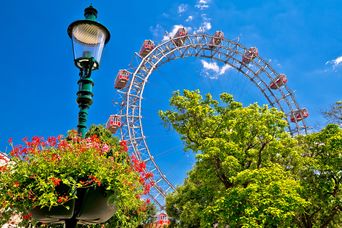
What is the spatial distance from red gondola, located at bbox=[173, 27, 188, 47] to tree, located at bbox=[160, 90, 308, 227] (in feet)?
57.2

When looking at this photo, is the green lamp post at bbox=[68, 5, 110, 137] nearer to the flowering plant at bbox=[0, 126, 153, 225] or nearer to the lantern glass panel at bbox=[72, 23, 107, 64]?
the lantern glass panel at bbox=[72, 23, 107, 64]

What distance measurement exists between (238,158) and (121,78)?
16.0 m

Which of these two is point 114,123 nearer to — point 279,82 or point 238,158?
point 238,158

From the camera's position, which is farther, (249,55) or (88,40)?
(249,55)

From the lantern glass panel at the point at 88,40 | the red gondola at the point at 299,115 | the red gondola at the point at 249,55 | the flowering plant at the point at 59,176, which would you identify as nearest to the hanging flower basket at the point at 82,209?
the flowering plant at the point at 59,176

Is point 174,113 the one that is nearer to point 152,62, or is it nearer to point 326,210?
point 326,210

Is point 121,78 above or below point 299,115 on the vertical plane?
below

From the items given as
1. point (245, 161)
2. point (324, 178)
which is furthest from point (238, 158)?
point (324, 178)

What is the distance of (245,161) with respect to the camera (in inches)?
538

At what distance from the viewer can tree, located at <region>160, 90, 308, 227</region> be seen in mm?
11562

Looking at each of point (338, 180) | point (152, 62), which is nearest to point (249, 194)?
point (338, 180)

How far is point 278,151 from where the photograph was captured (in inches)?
549

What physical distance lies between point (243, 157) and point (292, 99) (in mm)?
24642

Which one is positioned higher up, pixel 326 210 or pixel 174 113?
pixel 174 113
